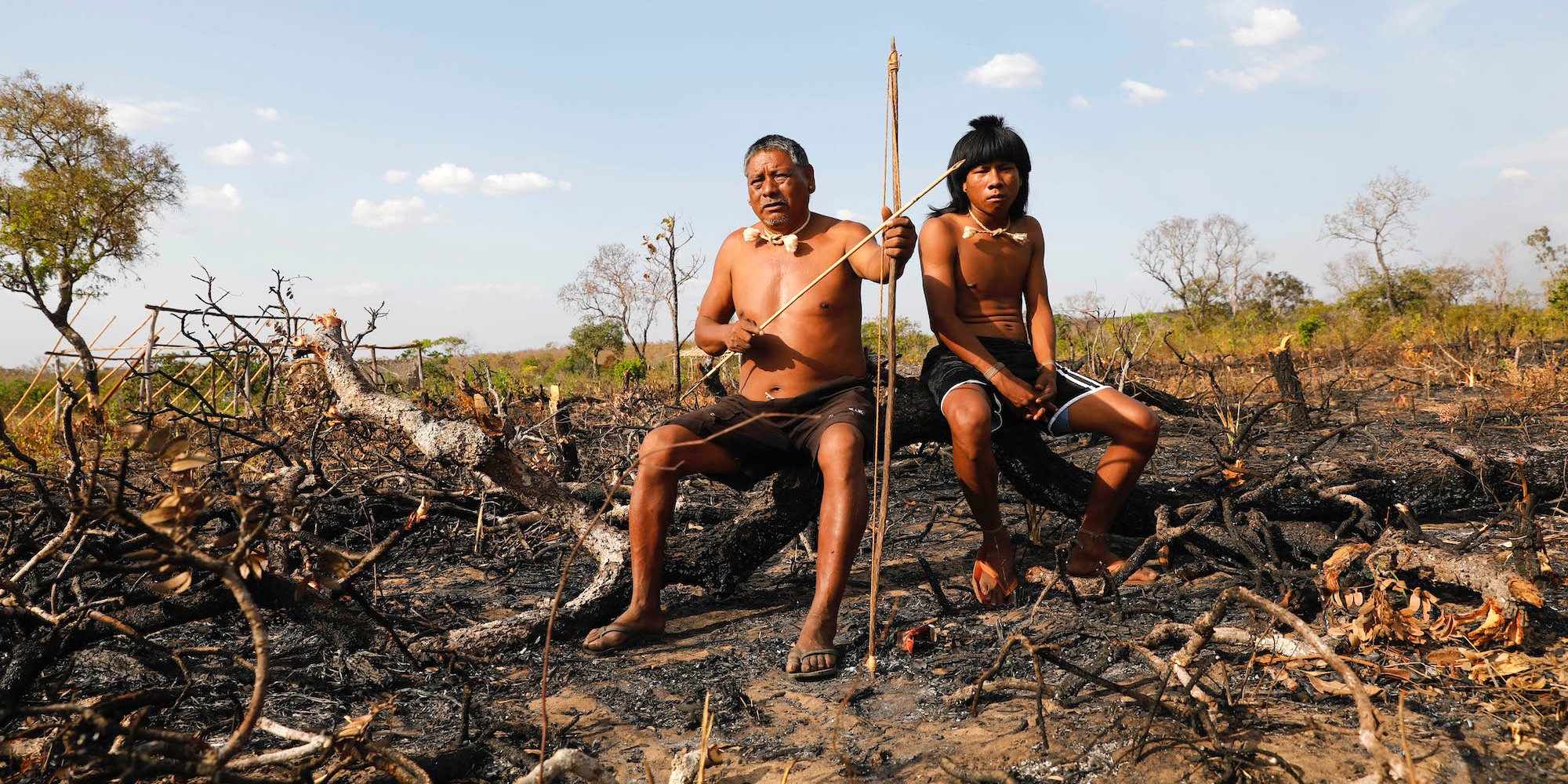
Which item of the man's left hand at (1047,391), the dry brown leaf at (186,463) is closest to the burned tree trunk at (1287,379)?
the man's left hand at (1047,391)

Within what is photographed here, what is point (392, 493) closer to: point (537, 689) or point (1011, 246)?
point (537, 689)

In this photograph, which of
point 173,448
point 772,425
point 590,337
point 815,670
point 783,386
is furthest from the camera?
point 590,337

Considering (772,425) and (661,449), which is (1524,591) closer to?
(772,425)

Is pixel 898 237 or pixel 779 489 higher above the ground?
pixel 898 237

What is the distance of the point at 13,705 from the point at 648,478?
158cm

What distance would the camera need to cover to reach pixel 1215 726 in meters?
1.67

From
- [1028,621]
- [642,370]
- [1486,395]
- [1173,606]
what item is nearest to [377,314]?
[1028,621]

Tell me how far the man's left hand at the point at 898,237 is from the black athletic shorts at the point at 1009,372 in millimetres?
531

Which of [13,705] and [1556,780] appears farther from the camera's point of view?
[1556,780]

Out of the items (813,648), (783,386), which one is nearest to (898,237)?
(783,386)

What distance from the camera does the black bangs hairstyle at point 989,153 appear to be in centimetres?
312

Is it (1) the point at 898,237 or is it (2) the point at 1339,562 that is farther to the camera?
(1) the point at 898,237

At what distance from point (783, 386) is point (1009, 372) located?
2.79ft

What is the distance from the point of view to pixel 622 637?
100 inches
